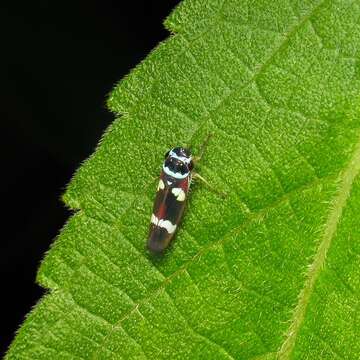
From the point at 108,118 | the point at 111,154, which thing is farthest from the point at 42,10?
the point at 111,154

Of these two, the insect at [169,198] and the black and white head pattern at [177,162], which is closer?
the insect at [169,198]

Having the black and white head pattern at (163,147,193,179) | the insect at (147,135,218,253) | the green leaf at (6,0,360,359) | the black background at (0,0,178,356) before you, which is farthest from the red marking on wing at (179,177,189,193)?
the black background at (0,0,178,356)

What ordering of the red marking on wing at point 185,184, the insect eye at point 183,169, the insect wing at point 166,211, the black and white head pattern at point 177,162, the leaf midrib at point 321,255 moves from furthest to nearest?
the red marking on wing at point 185,184 < the insect eye at point 183,169 < the black and white head pattern at point 177,162 < the insect wing at point 166,211 < the leaf midrib at point 321,255

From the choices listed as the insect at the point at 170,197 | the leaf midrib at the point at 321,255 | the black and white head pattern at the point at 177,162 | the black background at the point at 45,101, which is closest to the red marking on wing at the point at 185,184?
the insect at the point at 170,197

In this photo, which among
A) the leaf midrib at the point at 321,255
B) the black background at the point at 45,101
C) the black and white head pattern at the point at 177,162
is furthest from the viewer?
the black background at the point at 45,101

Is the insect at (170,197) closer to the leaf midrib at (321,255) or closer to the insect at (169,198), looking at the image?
the insect at (169,198)

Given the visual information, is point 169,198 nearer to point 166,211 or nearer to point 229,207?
point 166,211

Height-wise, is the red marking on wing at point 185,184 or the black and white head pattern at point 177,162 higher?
the black and white head pattern at point 177,162

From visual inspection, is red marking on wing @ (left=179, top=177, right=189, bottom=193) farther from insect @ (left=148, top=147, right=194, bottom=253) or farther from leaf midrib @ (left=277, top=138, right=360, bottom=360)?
leaf midrib @ (left=277, top=138, right=360, bottom=360)
